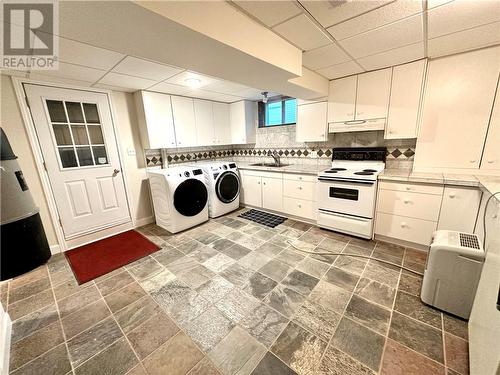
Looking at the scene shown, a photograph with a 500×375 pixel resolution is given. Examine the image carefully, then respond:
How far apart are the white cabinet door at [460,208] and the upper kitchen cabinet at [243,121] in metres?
3.18

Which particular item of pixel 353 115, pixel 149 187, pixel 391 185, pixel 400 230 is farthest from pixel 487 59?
pixel 149 187

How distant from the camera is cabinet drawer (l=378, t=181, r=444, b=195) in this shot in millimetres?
2160

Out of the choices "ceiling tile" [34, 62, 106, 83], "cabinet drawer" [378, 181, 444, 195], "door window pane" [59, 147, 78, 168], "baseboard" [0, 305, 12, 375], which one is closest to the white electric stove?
"cabinet drawer" [378, 181, 444, 195]

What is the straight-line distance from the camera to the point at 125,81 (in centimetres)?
259

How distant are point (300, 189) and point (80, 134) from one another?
334 cm

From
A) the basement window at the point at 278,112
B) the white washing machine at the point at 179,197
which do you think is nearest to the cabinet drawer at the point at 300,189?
the basement window at the point at 278,112

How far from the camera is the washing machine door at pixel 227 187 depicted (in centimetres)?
359

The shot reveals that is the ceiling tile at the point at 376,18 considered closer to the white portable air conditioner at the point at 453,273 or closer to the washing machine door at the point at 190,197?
the white portable air conditioner at the point at 453,273

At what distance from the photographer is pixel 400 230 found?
2461 millimetres

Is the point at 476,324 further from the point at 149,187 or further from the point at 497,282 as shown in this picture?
the point at 149,187

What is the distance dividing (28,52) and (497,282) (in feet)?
11.7

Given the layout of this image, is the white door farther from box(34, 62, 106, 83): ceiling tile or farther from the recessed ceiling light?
A: the recessed ceiling light

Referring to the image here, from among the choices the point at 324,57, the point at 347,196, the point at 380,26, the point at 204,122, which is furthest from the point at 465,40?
the point at 204,122

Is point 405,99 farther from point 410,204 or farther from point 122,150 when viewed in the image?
point 122,150
